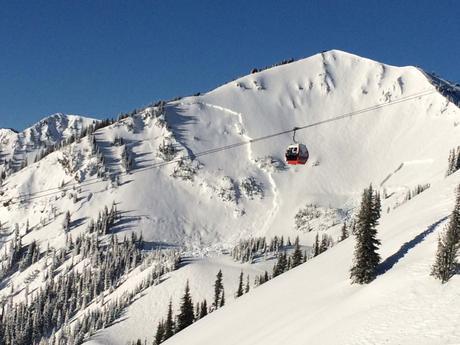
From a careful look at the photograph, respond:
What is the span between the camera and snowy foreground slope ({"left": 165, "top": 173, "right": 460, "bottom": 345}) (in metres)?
28.9

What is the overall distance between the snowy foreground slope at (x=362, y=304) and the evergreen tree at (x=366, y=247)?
103 centimetres

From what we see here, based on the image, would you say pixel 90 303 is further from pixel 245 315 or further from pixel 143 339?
pixel 245 315

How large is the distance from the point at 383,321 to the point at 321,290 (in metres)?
22.7

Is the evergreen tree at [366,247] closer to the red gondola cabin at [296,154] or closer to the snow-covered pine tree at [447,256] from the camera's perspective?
the red gondola cabin at [296,154]

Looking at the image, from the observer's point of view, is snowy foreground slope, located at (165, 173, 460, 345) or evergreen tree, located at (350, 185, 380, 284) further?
evergreen tree, located at (350, 185, 380, 284)

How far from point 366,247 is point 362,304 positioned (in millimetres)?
9708

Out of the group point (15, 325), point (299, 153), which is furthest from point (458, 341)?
point (15, 325)

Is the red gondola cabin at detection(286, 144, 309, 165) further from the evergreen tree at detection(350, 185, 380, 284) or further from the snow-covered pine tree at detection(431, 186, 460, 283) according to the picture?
the snow-covered pine tree at detection(431, 186, 460, 283)

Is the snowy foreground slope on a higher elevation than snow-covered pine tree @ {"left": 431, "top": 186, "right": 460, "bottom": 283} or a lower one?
lower

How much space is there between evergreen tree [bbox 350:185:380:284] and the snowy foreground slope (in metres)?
1.03

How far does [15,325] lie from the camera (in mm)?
181750

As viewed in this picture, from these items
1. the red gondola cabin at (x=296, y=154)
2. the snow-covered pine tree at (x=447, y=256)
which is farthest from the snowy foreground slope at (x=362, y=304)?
the red gondola cabin at (x=296, y=154)

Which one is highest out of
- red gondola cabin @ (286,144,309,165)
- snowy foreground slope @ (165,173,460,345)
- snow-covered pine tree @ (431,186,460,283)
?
red gondola cabin @ (286,144,309,165)

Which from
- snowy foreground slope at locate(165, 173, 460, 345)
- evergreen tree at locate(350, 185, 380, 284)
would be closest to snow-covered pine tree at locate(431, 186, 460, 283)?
snowy foreground slope at locate(165, 173, 460, 345)
